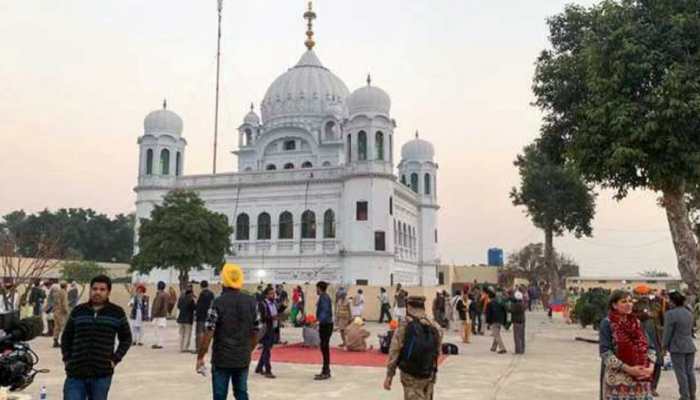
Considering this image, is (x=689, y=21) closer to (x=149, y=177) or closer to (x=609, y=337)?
(x=609, y=337)

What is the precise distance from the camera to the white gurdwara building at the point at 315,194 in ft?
138

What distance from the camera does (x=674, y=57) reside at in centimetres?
1764

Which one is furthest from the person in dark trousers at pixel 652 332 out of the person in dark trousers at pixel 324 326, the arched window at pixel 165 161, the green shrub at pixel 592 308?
the arched window at pixel 165 161

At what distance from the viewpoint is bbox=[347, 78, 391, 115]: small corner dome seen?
43.8 metres

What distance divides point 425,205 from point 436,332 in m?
48.6

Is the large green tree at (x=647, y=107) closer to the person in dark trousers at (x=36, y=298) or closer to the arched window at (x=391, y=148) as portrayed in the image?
the person in dark trousers at (x=36, y=298)

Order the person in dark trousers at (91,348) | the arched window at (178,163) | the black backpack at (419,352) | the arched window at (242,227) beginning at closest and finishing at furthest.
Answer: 1. the person in dark trousers at (91,348)
2. the black backpack at (419,352)
3. the arched window at (242,227)
4. the arched window at (178,163)

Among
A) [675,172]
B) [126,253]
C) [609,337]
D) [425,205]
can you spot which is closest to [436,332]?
[609,337]

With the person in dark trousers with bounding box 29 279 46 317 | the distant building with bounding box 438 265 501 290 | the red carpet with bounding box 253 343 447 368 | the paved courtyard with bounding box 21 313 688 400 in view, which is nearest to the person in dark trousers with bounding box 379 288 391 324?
the red carpet with bounding box 253 343 447 368

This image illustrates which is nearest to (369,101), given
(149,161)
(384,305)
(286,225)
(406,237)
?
(286,225)

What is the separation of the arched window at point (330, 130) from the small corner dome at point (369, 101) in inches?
318

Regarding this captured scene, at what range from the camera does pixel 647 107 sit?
57.1ft

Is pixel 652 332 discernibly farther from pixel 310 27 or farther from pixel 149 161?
pixel 310 27

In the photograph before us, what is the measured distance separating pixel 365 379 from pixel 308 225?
108 ft
